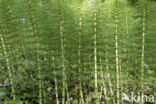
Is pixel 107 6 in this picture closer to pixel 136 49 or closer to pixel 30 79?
pixel 136 49

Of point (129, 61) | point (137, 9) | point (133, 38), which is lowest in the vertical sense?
point (129, 61)

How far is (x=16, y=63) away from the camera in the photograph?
11.0 feet

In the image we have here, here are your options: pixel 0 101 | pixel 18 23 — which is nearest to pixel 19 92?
pixel 0 101

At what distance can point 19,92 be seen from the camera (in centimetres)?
288

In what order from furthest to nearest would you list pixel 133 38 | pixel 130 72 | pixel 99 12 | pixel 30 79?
pixel 130 72 → pixel 30 79 → pixel 133 38 → pixel 99 12

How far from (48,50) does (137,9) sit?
1997mm

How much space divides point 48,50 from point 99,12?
133 centimetres

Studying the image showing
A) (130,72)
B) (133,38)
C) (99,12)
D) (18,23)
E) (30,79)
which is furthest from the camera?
(130,72)

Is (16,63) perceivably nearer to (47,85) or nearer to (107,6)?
(47,85)

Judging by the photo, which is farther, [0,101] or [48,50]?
[48,50]

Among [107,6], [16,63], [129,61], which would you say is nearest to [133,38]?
[107,6]

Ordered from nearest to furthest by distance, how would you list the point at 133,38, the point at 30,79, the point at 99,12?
1. the point at 99,12
2. the point at 133,38
3. the point at 30,79

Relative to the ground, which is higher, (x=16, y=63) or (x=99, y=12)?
(x=99, y=12)

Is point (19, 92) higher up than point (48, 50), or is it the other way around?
point (48, 50)
